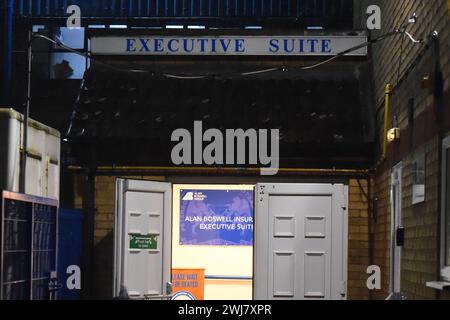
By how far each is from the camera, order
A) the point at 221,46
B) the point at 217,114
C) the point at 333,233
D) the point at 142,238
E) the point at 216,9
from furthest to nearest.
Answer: the point at 216,9
the point at 221,46
the point at 217,114
the point at 333,233
the point at 142,238

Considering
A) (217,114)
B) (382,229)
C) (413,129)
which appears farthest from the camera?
(217,114)

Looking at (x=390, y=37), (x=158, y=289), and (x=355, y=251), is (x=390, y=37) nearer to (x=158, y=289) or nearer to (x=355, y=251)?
(x=355, y=251)

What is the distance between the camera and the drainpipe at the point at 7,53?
17.0 m

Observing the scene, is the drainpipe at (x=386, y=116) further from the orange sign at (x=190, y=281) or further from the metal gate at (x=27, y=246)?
the metal gate at (x=27, y=246)

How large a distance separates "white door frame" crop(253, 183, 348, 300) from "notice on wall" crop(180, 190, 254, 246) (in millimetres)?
2953

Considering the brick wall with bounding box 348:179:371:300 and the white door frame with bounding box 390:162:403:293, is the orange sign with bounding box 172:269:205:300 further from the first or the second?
the white door frame with bounding box 390:162:403:293

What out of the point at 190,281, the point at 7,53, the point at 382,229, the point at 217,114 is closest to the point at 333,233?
the point at 382,229

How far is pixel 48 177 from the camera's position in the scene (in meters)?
11.6

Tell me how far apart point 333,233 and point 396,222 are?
192 cm

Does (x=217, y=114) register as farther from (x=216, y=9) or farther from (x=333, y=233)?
(x=216, y=9)

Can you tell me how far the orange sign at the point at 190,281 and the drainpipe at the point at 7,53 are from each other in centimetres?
407

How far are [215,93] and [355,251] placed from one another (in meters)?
3.08

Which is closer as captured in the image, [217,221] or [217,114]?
[217,114]

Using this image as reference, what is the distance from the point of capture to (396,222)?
1239cm
